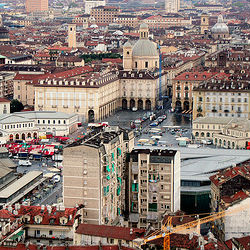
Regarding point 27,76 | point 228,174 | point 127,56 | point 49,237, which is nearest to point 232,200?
point 228,174

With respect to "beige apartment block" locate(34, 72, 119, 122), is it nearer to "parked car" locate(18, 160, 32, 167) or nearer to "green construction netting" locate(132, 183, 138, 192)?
"parked car" locate(18, 160, 32, 167)

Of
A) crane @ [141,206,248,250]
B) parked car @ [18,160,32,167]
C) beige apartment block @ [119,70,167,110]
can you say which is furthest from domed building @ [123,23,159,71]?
crane @ [141,206,248,250]

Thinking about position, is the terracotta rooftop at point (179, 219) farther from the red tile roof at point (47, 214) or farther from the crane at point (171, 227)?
the red tile roof at point (47, 214)

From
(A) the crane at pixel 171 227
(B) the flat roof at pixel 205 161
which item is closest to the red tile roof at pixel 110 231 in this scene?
(A) the crane at pixel 171 227

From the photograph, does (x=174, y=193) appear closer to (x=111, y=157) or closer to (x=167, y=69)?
(x=111, y=157)

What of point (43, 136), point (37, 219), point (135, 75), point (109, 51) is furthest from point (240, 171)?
point (109, 51)

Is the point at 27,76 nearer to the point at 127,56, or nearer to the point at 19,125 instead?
the point at 127,56
